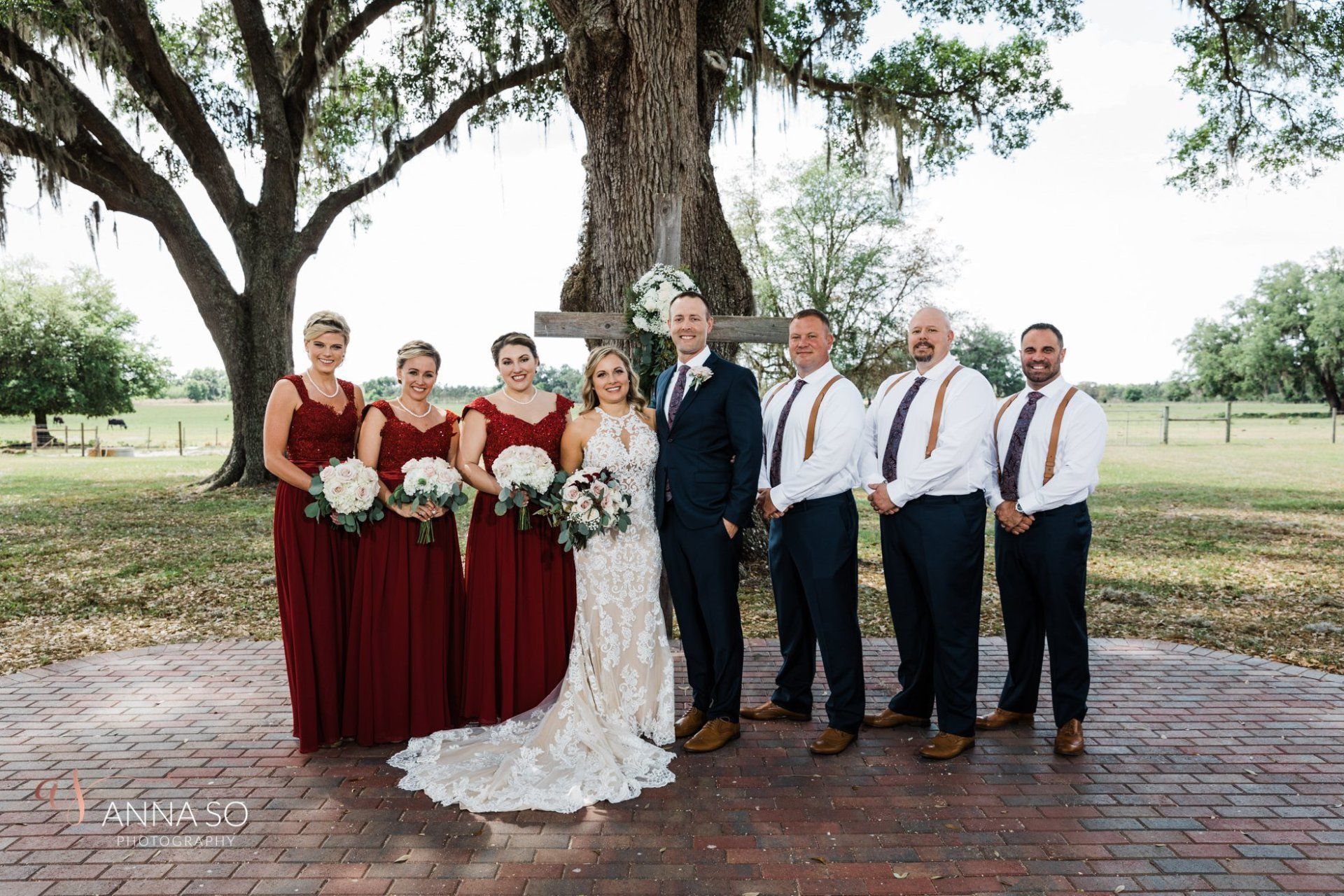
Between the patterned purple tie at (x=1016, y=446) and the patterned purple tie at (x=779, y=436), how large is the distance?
1.16 m

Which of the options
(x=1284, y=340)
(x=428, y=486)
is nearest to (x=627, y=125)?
(x=428, y=486)

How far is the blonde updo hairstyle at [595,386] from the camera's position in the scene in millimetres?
4660

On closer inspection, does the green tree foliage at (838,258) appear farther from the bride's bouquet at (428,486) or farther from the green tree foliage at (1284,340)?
the green tree foliage at (1284,340)

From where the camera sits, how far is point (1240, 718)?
502cm

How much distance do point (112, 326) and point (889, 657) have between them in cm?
5183

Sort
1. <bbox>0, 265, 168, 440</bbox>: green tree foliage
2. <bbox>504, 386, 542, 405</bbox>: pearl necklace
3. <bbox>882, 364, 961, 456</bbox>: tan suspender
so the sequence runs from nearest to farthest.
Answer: <bbox>882, 364, 961, 456</bbox>: tan suspender → <bbox>504, 386, 542, 405</bbox>: pearl necklace → <bbox>0, 265, 168, 440</bbox>: green tree foliage

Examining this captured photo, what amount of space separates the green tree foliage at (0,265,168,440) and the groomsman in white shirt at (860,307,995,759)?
50.4 metres

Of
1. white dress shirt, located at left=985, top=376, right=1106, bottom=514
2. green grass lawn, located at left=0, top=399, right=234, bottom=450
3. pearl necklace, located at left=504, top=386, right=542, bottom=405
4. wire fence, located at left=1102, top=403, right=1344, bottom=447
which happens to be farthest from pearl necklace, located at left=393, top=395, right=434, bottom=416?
wire fence, located at left=1102, top=403, right=1344, bottom=447

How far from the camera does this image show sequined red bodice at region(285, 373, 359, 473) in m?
4.59

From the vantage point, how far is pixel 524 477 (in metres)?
4.50

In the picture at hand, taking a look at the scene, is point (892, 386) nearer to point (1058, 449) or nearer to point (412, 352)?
point (1058, 449)

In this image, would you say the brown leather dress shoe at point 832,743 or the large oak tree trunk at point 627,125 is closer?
the brown leather dress shoe at point 832,743

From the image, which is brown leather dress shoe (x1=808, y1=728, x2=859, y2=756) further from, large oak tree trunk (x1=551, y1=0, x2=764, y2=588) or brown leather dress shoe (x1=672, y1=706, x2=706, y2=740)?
large oak tree trunk (x1=551, y1=0, x2=764, y2=588)

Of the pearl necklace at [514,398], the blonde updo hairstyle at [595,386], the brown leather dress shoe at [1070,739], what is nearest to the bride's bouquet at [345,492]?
the pearl necklace at [514,398]
